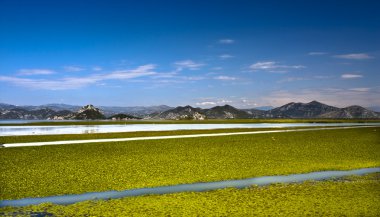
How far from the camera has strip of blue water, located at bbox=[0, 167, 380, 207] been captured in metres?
17.5

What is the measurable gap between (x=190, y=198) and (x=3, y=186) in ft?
37.0

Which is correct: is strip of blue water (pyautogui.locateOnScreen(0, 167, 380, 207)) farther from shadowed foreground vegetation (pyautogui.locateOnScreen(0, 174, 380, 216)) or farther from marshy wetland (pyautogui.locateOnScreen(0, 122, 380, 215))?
shadowed foreground vegetation (pyautogui.locateOnScreen(0, 174, 380, 216))

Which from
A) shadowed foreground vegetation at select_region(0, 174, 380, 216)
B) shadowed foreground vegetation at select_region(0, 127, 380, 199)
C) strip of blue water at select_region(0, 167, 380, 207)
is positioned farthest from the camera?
shadowed foreground vegetation at select_region(0, 127, 380, 199)

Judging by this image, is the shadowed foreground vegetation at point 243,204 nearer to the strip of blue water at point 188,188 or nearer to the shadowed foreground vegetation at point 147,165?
the strip of blue water at point 188,188

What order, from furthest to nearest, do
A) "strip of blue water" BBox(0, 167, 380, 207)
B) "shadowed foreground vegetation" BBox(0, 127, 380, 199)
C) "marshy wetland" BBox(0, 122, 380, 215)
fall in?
"shadowed foreground vegetation" BBox(0, 127, 380, 199)
"marshy wetland" BBox(0, 122, 380, 215)
"strip of blue water" BBox(0, 167, 380, 207)

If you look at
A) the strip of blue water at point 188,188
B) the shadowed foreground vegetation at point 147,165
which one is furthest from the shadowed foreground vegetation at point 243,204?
the shadowed foreground vegetation at point 147,165

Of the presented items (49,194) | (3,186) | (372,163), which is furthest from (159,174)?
(372,163)

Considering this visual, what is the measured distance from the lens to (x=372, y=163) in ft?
104

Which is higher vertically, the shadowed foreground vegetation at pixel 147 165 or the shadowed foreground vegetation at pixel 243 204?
the shadowed foreground vegetation at pixel 147 165

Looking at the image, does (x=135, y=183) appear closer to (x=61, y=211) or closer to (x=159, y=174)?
(x=159, y=174)

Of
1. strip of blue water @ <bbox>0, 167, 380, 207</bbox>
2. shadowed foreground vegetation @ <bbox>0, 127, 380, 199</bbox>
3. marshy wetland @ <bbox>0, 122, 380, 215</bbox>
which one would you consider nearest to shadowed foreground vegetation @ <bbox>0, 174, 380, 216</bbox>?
marshy wetland @ <bbox>0, 122, 380, 215</bbox>

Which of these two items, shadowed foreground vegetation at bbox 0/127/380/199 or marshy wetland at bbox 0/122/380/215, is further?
shadowed foreground vegetation at bbox 0/127/380/199

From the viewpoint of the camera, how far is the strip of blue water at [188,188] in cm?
1752

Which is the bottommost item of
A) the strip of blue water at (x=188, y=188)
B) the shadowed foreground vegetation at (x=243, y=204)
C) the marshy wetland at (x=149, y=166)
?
the strip of blue water at (x=188, y=188)
